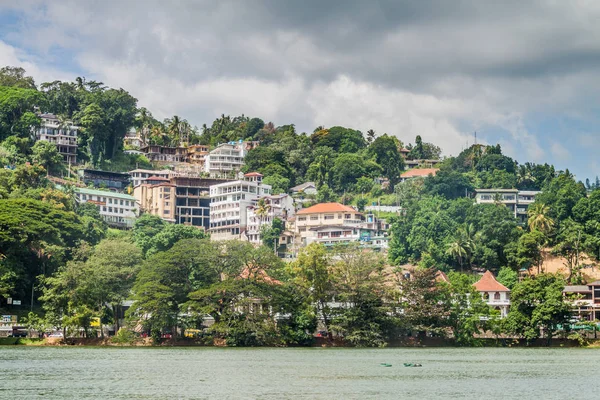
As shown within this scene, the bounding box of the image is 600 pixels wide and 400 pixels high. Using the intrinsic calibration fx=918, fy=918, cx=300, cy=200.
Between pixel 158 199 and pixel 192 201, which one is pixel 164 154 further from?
pixel 158 199

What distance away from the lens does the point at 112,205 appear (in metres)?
132

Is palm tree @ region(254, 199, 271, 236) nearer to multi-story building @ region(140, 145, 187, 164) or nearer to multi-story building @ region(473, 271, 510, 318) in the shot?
multi-story building @ region(140, 145, 187, 164)

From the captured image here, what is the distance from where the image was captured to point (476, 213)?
118 metres

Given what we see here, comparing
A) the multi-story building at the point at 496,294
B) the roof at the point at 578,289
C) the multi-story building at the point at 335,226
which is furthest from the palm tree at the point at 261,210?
the roof at the point at 578,289

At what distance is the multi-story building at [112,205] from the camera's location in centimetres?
12975

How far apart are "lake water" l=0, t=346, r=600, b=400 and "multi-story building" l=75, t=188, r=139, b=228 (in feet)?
198

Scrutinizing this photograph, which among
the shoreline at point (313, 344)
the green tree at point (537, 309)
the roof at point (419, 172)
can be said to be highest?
the roof at point (419, 172)

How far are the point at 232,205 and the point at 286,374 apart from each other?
294 feet

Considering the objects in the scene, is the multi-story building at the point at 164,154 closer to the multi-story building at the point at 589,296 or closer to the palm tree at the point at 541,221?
the palm tree at the point at 541,221

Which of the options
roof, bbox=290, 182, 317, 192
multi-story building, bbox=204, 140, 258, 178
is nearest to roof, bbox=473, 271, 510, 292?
roof, bbox=290, 182, 317, 192

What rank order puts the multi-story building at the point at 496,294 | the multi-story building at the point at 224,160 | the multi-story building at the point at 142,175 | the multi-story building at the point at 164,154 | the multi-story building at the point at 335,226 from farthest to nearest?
the multi-story building at the point at 164,154
the multi-story building at the point at 224,160
the multi-story building at the point at 142,175
the multi-story building at the point at 335,226
the multi-story building at the point at 496,294

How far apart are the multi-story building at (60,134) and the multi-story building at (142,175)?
979 cm

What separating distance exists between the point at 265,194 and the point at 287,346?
6689 centimetres

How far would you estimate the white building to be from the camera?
437 feet
